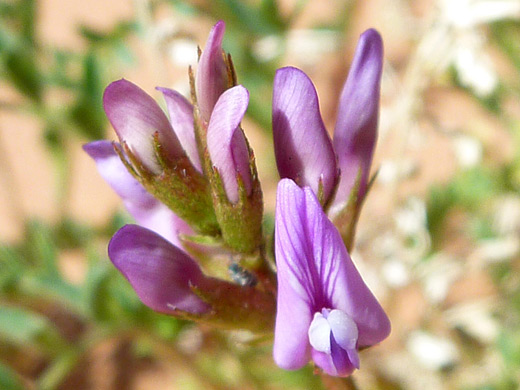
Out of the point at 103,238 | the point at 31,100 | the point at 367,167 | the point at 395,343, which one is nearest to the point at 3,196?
the point at 103,238

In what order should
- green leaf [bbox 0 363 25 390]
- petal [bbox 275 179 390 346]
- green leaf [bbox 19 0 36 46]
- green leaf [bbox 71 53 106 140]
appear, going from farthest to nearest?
green leaf [bbox 19 0 36 46] → green leaf [bbox 71 53 106 140] → green leaf [bbox 0 363 25 390] → petal [bbox 275 179 390 346]

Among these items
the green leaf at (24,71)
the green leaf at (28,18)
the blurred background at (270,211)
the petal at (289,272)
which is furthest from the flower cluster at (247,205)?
the green leaf at (28,18)

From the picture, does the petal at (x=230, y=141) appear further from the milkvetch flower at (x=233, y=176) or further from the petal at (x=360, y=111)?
the petal at (x=360, y=111)

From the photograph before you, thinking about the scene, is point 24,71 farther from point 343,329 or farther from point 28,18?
point 343,329

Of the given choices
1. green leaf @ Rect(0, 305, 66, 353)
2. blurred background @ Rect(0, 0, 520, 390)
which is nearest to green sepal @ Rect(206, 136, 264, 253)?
blurred background @ Rect(0, 0, 520, 390)

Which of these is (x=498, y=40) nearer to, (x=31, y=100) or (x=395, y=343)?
(x=395, y=343)

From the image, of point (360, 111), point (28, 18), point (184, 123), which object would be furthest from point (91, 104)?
point (360, 111)

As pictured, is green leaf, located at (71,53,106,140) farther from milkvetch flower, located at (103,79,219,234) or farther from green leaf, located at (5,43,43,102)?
milkvetch flower, located at (103,79,219,234)

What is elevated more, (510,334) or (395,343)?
(510,334)
